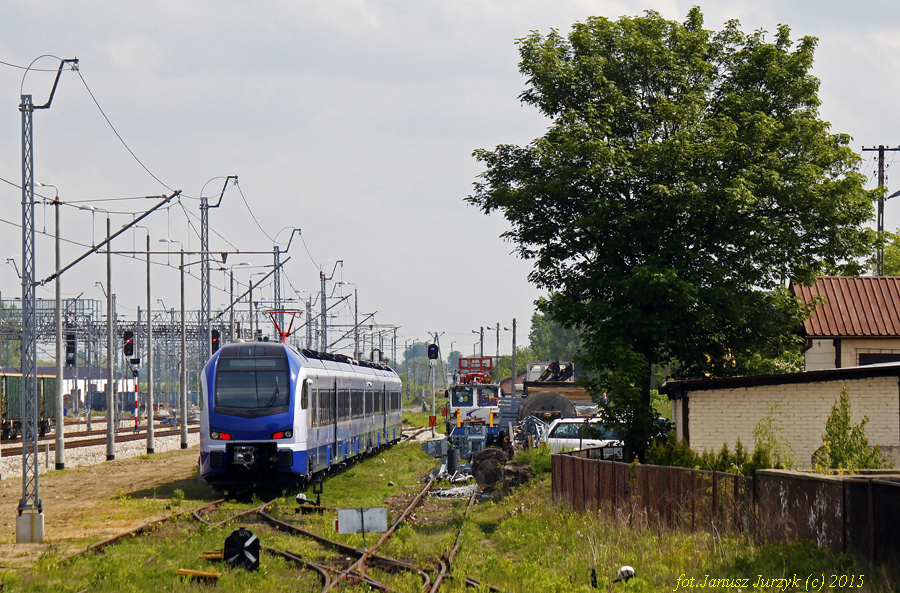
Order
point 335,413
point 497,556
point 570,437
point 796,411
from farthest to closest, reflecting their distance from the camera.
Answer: point 570,437 < point 335,413 < point 796,411 < point 497,556

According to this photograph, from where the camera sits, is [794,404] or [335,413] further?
[335,413]

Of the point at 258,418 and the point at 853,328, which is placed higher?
the point at 853,328

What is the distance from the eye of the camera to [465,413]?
4972 cm

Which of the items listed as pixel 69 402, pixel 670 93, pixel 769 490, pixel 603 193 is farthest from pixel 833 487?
pixel 69 402

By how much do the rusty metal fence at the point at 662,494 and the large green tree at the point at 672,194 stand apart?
9.56 feet

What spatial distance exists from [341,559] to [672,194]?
10.2 meters

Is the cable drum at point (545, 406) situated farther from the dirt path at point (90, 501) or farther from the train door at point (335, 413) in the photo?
the train door at point (335, 413)

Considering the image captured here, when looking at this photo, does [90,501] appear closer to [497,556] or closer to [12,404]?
[497,556]

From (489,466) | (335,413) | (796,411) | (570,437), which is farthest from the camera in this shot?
(570,437)

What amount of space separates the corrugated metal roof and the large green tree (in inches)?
214

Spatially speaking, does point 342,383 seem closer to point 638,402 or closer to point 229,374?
point 229,374

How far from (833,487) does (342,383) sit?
19401mm

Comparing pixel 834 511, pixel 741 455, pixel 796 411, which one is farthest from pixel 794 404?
pixel 834 511

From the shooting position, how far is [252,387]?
75.2 feet
